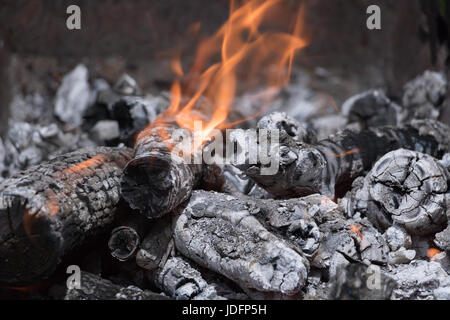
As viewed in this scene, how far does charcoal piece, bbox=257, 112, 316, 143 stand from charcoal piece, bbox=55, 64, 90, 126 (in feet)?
5.21

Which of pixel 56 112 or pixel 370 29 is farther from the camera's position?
pixel 370 29

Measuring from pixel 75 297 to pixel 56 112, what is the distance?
202 cm

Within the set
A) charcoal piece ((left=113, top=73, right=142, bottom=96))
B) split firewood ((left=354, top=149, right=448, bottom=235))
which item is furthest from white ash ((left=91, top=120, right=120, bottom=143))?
split firewood ((left=354, top=149, right=448, bottom=235))

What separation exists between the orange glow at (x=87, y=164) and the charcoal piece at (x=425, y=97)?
6.60 feet

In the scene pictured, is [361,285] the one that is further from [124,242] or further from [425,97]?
[425,97]

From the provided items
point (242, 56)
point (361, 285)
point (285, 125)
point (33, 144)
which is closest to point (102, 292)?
point (361, 285)

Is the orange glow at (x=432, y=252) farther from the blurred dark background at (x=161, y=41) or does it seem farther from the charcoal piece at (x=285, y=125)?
the blurred dark background at (x=161, y=41)

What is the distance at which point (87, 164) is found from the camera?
1.99 meters

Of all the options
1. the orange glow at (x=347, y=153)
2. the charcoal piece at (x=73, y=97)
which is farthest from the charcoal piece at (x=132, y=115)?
the orange glow at (x=347, y=153)

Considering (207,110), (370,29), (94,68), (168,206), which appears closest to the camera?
(168,206)

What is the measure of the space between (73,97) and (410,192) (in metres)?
2.44
